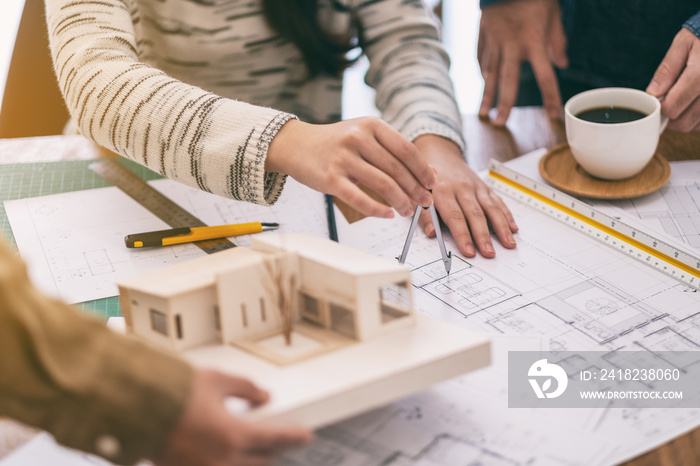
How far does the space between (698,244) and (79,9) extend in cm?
96

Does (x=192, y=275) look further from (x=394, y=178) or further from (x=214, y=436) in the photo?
(x=394, y=178)

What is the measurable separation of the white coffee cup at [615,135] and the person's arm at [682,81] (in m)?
0.03

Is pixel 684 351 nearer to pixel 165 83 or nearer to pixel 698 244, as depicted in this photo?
pixel 698 244

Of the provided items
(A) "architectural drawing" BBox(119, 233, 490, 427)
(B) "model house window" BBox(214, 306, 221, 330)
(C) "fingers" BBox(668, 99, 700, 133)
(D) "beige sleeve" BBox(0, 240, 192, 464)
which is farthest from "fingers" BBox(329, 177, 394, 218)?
(C) "fingers" BBox(668, 99, 700, 133)

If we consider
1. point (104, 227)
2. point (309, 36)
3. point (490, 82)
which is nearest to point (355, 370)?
point (104, 227)

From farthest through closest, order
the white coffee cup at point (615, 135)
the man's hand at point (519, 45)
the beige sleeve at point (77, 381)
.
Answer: the man's hand at point (519, 45) → the white coffee cup at point (615, 135) → the beige sleeve at point (77, 381)

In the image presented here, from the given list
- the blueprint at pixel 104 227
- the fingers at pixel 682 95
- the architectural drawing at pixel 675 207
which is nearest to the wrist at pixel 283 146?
the blueprint at pixel 104 227

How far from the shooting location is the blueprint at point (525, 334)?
1.90 ft

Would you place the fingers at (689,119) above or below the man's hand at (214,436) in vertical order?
above

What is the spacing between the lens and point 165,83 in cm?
92

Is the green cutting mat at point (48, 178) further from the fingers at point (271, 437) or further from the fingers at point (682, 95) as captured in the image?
the fingers at point (682, 95)

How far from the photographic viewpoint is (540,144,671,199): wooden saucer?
39.1 inches

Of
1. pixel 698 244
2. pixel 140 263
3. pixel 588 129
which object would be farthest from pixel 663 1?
pixel 140 263

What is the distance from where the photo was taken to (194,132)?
34.3 inches
